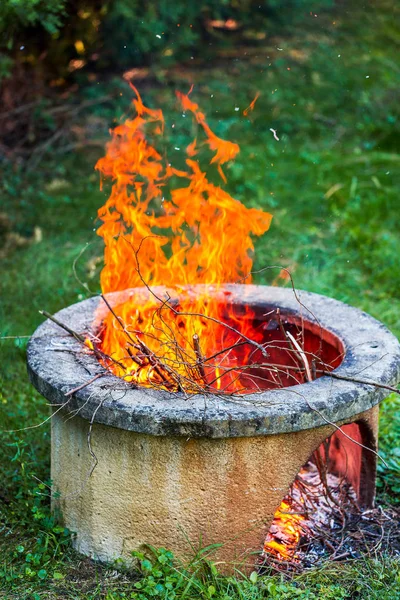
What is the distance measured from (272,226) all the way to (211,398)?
3871 millimetres

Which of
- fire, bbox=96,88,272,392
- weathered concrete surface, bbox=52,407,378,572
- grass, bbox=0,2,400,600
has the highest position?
fire, bbox=96,88,272,392

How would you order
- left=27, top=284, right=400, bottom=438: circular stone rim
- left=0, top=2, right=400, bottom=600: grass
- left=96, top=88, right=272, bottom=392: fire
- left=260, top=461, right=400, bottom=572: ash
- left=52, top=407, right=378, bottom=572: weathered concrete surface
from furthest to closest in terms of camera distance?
left=96, top=88, right=272, bottom=392: fire → left=260, top=461, right=400, bottom=572: ash → left=0, top=2, right=400, bottom=600: grass → left=52, top=407, right=378, bottom=572: weathered concrete surface → left=27, top=284, right=400, bottom=438: circular stone rim

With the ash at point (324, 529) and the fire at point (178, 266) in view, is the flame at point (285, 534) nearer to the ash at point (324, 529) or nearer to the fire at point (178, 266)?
the ash at point (324, 529)

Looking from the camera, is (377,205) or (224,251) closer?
(224,251)

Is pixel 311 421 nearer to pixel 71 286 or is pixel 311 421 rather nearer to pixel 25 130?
pixel 71 286

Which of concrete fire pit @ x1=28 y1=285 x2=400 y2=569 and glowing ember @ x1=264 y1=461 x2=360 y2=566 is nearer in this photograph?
concrete fire pit @ x1=28 y1=285 x2=400 y2=569

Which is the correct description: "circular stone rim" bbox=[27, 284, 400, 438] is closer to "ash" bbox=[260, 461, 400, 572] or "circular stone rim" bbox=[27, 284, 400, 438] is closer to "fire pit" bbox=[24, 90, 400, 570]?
"fire pit" bbox=[24, 90, 400, 570]

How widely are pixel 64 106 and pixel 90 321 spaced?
13.9 ft

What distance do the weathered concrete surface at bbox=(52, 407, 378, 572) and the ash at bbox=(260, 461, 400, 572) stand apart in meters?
0.26

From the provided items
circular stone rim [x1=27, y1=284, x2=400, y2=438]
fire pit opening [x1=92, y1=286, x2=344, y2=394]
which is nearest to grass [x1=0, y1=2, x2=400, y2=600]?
circular stone rim [x1=27, y1=284, x2=400, y2=438]

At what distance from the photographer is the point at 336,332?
3.52 meters

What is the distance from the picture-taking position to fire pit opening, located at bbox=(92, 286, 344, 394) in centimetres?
313

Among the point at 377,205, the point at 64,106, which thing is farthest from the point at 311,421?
the point at 64,106

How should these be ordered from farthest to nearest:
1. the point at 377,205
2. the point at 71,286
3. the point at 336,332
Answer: the point at 377,205
the point at 71,286
the point at 336,332
